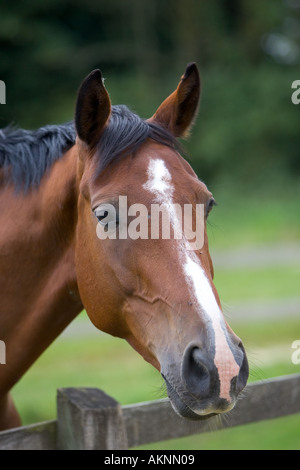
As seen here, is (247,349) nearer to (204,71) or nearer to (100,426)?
(100,426)

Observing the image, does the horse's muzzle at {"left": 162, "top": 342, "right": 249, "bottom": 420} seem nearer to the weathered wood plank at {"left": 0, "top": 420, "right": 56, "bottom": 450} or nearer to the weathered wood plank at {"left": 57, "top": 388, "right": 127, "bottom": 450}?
the weathered wood plank at {"left": 57, "top": 388, "right": 127, "bottom": 450}

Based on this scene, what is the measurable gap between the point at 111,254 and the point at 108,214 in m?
0.15

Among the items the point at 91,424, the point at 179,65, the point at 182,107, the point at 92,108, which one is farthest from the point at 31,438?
the point at 179,65

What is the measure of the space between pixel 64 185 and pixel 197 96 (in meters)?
0.71

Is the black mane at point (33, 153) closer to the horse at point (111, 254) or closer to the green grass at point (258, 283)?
the horse at point (111, 254)

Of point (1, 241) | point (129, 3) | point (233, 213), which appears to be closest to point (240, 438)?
point (1, 241)

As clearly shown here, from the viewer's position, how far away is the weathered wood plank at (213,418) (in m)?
2.62

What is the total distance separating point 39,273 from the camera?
2.48 m

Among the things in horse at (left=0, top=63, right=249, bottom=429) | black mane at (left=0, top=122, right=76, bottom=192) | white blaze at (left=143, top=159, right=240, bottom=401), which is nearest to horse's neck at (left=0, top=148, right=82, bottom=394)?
horse at (left=0, top=63, right=249, bottom=429)

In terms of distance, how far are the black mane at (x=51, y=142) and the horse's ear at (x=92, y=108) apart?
41 mm

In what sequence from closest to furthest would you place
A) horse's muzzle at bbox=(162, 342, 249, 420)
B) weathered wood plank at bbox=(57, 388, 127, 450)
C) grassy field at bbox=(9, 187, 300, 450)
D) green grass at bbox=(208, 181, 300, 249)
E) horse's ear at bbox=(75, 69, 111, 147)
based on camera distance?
1. horse's muzzle at bbox=(162, 342, 249, 420)
2. horse's ear at bbox=(75, 69, 111, 147)
3. weathered wood plank at bbox=(57, 388, 127, 450)
4. grassy field at bbox=(9, 187, 300, 450)
5. green grass at bbox=(208, 181, 300, 249)

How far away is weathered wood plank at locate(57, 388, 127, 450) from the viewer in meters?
2.35
